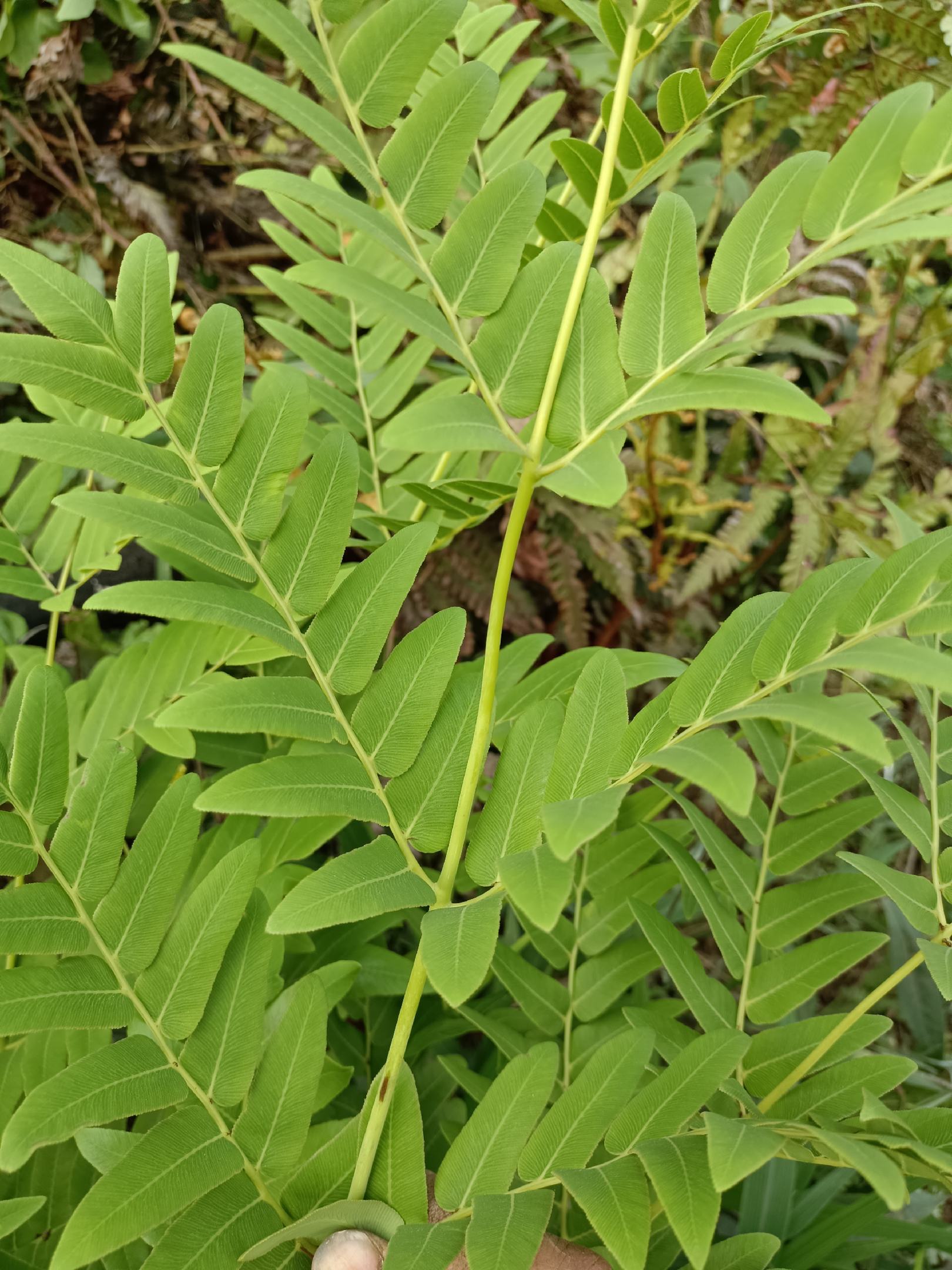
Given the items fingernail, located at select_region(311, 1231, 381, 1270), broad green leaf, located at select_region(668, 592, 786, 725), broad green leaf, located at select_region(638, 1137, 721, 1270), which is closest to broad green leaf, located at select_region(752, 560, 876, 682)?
broad green leaf, located at select_region(668, 592, 786, 725)

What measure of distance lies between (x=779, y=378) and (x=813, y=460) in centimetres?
124

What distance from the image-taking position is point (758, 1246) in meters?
0.47

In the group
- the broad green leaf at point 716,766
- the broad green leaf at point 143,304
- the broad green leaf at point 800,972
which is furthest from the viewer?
the broad green leaf at point 800,972

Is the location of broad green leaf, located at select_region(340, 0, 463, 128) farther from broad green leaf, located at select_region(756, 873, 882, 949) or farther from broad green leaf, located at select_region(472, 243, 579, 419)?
broad green leaf, located at select_region(756, 873, 882, 949)

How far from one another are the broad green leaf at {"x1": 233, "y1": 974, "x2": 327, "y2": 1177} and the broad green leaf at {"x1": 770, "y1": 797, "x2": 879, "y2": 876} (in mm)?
322

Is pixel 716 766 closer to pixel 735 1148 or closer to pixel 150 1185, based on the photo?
pixel 735 1148

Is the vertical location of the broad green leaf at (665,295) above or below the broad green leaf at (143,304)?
above

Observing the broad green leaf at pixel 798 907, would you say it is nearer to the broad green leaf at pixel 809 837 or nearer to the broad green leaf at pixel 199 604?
the broad green leaf at pixel 809 837

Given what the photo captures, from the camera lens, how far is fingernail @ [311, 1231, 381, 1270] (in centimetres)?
41

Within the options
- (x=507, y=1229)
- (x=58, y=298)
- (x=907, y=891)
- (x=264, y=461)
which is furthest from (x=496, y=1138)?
(x=58, y=298)

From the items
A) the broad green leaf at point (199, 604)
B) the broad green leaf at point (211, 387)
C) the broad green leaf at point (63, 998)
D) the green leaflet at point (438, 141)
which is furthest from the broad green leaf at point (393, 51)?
the broad green leaf at point (63, 998)

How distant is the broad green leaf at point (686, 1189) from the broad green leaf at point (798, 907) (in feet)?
0.59

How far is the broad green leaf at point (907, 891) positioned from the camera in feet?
1.44

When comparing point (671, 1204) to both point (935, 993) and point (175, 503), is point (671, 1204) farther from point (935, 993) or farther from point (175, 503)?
point (935, 993)
